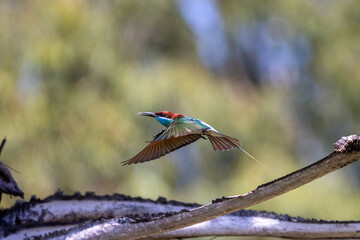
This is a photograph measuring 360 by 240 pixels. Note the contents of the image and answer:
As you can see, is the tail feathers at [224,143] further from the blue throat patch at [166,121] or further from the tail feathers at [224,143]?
the blue throat patch at [166,121]

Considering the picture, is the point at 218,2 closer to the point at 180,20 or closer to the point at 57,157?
the point at 180,20

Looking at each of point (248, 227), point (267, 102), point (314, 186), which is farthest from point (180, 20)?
point (248, 227)

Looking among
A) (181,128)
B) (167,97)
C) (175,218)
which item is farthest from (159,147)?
(167,97)

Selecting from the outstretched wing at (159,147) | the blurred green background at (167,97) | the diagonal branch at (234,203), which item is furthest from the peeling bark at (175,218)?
the blurred green background at (167,97)

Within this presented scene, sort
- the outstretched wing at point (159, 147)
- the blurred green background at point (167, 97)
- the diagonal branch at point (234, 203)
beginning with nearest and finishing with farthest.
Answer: the diagonal branch at point (234, 203) < the outstretched wing at point (159, 147) < the blurred green background at point (167, 97)

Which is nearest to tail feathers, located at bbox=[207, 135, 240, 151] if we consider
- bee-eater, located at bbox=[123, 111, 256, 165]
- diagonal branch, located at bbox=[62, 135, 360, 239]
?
bee-eater, located at bbox=[123, 111, 256, 165]

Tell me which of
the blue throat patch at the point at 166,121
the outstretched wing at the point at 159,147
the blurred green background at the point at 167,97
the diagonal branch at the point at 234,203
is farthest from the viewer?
the blurred green background at the point at 167,97

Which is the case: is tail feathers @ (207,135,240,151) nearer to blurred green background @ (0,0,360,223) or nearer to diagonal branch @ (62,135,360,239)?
diagonal branch @ (62,135,360,239)

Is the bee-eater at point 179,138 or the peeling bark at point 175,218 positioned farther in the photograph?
the bee-eater at point 179,138
